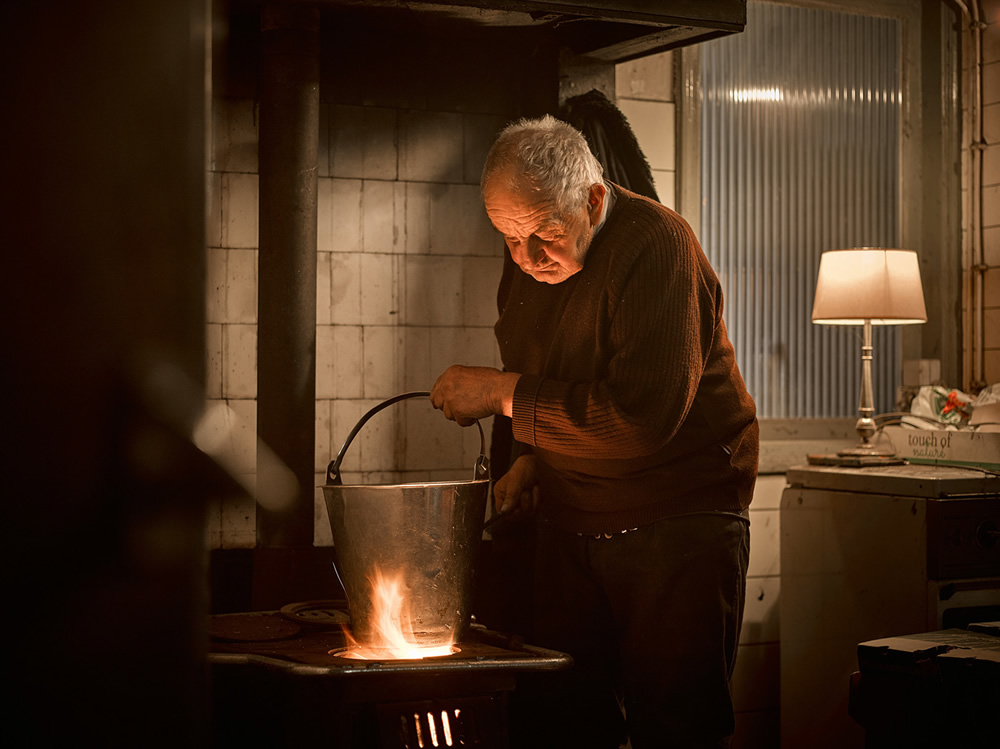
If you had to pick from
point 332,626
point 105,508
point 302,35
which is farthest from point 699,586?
point 302,35

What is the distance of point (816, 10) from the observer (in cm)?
393

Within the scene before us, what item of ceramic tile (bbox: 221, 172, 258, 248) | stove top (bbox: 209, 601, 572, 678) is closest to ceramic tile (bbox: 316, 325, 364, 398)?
ceramic tile (bbox: 221, 172, 258, 248)

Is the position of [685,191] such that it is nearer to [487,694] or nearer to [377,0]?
[377,0]

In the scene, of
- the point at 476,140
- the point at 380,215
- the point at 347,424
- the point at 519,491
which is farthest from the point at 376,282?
the point at 519,491

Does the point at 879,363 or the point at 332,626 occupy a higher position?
the point at 879,363

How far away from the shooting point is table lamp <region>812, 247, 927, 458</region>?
3.24m

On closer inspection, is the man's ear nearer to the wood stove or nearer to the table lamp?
the wood stove

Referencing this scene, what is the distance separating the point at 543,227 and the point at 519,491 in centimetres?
65

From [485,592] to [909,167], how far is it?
260cm

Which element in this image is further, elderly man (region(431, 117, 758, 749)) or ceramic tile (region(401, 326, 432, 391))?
ceramic tile (region(401, 326, 432, 391))

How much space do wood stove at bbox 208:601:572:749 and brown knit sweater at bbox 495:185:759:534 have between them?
41 centimetres

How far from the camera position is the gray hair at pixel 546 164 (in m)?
2.01

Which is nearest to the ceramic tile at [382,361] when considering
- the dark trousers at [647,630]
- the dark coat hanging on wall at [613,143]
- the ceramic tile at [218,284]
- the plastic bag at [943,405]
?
the ceramic tile at [218,284]

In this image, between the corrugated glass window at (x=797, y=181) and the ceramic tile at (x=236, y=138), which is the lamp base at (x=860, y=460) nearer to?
the corrugated glass window at (x=797, y=181)
